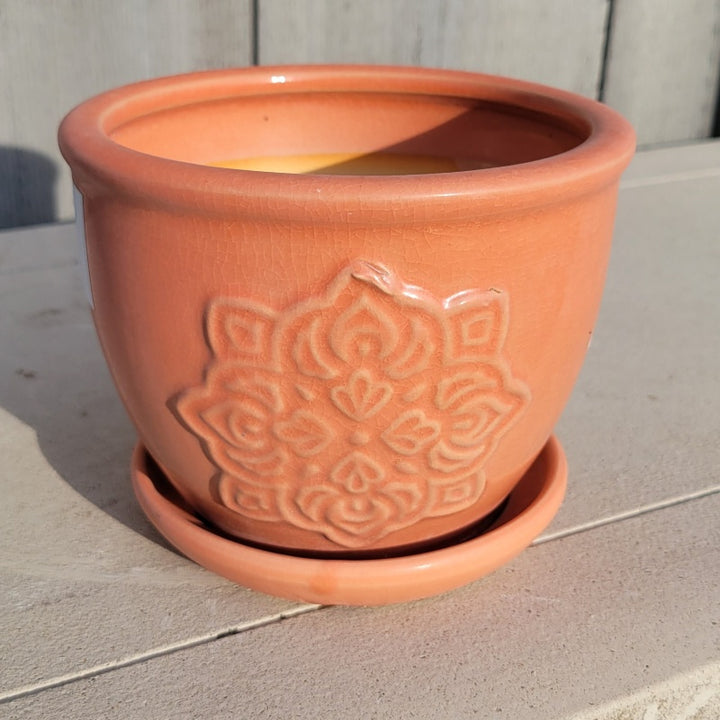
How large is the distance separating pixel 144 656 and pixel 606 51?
2.41 meters

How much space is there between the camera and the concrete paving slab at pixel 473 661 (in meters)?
0.83

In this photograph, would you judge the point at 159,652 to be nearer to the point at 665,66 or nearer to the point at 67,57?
the point at 67,57

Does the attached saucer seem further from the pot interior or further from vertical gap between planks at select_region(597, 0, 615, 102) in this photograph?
vertical gap between planks at select_region(597, 0, 615, 102)

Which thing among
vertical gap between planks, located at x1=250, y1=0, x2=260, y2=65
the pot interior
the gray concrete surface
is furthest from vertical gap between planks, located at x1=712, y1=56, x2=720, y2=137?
the pot interior

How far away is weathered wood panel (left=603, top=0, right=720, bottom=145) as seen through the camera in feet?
9.10

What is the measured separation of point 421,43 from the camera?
8.02ft

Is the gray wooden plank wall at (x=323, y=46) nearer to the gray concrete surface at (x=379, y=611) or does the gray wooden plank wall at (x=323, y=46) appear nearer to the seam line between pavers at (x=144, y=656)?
the gray concrete surface at (x=379, y=611)

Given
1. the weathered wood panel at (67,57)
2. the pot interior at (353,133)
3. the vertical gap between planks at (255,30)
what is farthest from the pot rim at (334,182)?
the vertical gap between planks at (255,30)

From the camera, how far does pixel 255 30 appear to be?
88.4 inches

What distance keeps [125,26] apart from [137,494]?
144 cm

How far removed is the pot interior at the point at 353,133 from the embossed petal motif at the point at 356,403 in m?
0.36

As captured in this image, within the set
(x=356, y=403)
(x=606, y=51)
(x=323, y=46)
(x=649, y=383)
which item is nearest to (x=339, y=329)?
(x=356, y=403)

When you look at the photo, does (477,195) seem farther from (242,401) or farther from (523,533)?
(523,533)

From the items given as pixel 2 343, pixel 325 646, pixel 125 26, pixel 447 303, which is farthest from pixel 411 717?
pixel 125 26
